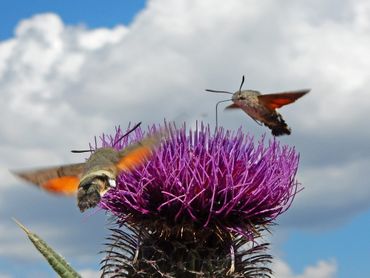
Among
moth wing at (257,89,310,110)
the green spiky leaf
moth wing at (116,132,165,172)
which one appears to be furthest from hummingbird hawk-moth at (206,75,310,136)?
the green spiky leaf

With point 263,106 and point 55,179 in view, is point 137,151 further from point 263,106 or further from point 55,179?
point 263,106

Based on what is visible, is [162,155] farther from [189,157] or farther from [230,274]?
[230,274]

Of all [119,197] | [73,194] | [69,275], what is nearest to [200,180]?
[119,197]

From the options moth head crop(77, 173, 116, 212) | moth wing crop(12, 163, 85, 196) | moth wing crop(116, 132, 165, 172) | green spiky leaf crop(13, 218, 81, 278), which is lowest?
green spiky leaf crop(13, 218, 81, 278)

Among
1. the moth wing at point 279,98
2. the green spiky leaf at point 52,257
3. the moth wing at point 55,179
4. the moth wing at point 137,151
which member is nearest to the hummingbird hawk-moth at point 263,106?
the moth wing at point 279,98

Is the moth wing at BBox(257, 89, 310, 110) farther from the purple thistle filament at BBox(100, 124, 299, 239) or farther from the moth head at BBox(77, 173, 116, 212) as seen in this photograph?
the moth head at BBox(77, 173, 116, 212)

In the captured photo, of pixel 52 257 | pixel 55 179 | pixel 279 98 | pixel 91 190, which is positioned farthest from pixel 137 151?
pixel 279 98

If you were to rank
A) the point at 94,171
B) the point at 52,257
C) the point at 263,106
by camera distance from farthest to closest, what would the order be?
the point at 263,106 → the point at 94,171 → the point at 52,257
